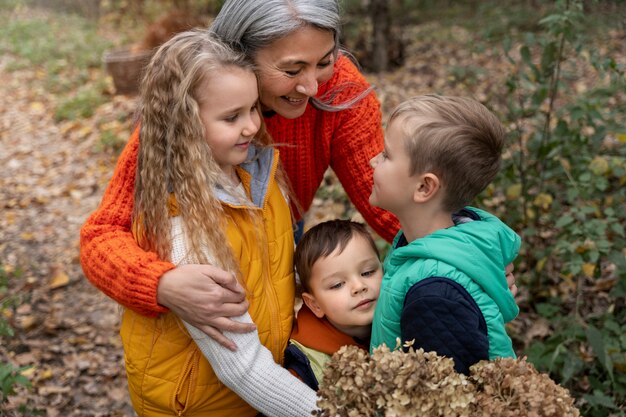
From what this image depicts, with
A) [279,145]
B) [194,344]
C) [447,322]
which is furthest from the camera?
[279,145]

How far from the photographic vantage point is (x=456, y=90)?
6652 millimetres

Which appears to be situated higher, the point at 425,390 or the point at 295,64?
the point at 295,64

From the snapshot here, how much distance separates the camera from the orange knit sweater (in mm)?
2158

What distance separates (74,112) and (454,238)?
22.7ft

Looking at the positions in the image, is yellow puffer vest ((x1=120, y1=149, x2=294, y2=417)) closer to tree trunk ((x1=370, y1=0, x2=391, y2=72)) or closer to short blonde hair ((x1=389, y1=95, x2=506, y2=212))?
short blonde hair ((x1=389, y1=95, x2=506, y2=212))

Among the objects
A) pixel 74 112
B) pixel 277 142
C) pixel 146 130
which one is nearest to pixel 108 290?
pixel 146 130

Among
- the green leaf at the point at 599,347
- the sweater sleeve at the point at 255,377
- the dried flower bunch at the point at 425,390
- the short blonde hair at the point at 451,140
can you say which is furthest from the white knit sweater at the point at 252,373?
the green leaf at the point at 599,347

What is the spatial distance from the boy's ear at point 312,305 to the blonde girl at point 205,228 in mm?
69

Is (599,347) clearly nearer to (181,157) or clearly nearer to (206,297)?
(206,297)

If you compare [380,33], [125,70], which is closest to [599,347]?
[380,33]

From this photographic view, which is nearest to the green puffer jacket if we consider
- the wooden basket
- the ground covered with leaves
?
the ground covered with leaves

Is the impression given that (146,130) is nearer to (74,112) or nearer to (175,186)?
(175,186)

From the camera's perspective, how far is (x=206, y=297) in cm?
193

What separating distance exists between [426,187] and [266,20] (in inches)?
29.7
